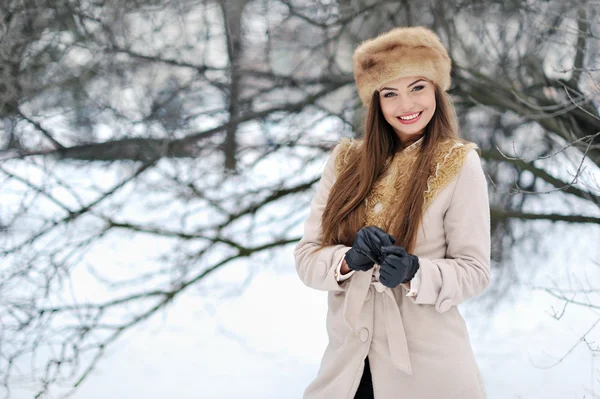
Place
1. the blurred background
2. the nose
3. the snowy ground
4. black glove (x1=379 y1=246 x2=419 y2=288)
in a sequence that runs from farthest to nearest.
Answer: the blurred background
the snowy ground
the nose
black glove (x1=379 y1=246 x2=419 y2=288)

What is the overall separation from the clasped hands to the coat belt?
72mm

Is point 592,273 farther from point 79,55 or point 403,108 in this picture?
point 79,55

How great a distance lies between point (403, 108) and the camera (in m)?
1.34

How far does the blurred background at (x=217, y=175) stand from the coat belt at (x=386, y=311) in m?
1.89

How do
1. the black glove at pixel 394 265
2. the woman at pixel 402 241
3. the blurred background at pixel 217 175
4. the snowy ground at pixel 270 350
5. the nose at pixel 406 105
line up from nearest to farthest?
the black glove at pixel 394 265, the woman at pixel 402 241, the nose at pixel 406 105, the snowy ground at pixel 270 350, the blurred background at pixel 217 175

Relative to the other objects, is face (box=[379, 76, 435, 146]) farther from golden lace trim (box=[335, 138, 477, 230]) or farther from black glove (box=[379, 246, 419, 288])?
black glove (box=[379, 246, 419, 288])

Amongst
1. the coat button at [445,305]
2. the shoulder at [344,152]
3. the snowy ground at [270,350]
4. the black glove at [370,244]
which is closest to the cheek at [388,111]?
the shoulder at [344,152]

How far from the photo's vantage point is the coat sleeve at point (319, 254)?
1.28 meters

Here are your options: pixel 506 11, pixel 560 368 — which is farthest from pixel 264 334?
pixel 506 11

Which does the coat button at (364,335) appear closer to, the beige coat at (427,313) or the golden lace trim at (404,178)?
the beige coat at (427,313)

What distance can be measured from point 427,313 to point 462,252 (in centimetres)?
14

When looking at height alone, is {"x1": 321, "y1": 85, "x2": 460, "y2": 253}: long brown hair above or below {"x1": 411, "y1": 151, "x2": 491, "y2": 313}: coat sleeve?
above

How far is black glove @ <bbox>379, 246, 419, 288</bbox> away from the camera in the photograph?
113 cm

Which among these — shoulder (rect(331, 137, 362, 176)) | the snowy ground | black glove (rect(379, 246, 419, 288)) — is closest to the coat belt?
black glove (rect(379, 246, 419, 288))
